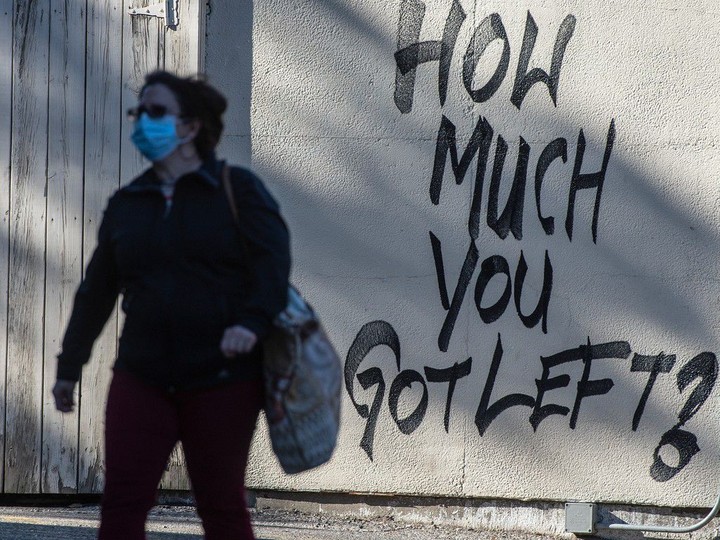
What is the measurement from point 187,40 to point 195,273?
8.22ft

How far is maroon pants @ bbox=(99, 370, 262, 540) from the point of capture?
9.08ft

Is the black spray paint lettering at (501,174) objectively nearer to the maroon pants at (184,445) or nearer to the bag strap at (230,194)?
the bag strap at (230,194)

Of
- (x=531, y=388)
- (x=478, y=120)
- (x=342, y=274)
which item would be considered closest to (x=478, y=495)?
(x=531, y=388)

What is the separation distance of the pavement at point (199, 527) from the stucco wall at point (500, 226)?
6.5 inches

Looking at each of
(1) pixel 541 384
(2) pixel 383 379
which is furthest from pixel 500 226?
(2) pixel 383 379

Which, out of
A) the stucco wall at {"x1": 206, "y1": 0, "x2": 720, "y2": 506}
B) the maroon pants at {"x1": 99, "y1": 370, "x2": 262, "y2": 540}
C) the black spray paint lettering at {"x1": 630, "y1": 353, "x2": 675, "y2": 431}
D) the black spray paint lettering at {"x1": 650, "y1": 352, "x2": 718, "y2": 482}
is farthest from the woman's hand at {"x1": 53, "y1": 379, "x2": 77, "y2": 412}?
the black spray paint lettering at {"x1": 650, "y1": 352, "x2": 718, "y2": 482}

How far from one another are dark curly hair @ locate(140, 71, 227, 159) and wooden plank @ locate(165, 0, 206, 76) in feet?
6.93

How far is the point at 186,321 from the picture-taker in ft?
9.12

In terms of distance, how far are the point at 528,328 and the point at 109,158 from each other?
6.77 feet

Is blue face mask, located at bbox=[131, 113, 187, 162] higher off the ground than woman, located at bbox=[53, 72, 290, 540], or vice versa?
blue face mask, located at bbox=[131, 113, 187, 162]

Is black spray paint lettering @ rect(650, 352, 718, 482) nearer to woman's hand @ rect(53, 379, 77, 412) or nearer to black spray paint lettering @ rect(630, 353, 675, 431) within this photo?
black spray paint lettering @ rect(630, 353, 675, 431)

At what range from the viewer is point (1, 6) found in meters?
5.10

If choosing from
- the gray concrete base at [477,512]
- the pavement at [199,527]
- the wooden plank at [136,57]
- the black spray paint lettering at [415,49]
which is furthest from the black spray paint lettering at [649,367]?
the wooden plank at [136,57]

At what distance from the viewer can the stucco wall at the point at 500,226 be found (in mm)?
Result: 4789
